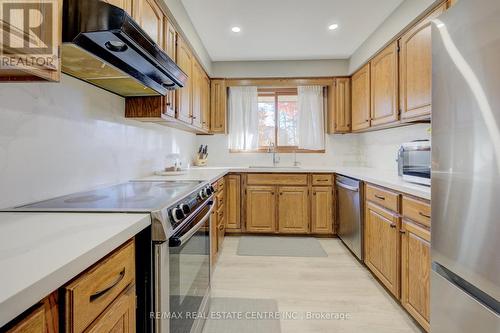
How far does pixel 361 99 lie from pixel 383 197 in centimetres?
166

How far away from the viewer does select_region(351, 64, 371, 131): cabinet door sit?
3076 millimetres

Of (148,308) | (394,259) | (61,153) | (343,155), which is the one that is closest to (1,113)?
(61,153)

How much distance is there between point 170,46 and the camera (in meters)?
2.12

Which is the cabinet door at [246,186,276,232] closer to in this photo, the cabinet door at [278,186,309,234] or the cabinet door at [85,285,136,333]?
the cabinet door at [278,186,309,234]

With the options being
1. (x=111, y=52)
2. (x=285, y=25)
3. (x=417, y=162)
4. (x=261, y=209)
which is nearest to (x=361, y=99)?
(x=285, y=25)

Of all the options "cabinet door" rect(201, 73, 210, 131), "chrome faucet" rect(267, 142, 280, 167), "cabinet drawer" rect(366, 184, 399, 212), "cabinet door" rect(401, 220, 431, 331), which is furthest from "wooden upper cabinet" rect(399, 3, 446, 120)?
"cabinet door" rect(201, 73, 210, 131)

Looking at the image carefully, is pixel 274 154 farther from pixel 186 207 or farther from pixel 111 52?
pixel 111 52

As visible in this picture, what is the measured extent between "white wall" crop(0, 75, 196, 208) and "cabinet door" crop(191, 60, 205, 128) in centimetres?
83

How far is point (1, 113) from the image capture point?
39.7 inches

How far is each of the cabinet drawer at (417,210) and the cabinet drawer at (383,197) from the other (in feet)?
0.36

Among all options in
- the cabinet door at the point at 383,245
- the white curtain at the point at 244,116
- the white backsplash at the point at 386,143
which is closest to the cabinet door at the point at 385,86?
the white backsplash at the point at 386,143

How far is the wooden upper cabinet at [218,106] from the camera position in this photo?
372 cm

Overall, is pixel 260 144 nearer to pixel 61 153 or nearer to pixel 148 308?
pixel 61 153

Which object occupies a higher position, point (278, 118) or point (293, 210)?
point (278, 118)
